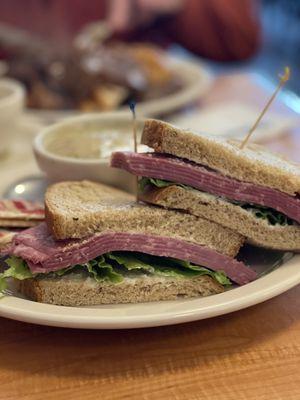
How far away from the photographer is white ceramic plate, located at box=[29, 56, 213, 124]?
8.23ft

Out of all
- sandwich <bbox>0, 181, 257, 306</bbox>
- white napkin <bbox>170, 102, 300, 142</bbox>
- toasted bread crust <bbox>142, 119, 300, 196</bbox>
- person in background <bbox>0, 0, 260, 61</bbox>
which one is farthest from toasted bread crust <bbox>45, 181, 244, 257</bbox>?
person in background <bbox>0, 0, 260, 61</bbox>

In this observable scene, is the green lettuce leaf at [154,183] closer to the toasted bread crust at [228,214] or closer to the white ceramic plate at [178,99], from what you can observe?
the toasted bread crust at [228,214]

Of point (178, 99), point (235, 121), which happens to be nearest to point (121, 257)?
point (235, 121)

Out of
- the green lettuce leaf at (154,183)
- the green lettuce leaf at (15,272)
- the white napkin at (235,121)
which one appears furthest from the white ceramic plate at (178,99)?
the green lettuce leaf at (15,272)

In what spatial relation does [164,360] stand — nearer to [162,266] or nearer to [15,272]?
[162,266]

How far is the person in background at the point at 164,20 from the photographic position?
14.4 ft

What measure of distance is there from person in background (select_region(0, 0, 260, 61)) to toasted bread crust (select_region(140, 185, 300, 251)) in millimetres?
3354

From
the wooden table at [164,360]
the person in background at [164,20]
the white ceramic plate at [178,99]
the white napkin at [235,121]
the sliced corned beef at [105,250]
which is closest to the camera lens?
the wooden table at [164,360]

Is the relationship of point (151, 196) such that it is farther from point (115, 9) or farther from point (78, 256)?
point (115, 9)

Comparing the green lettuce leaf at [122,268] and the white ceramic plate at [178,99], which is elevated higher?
the green lettuce leaf at [122,268]

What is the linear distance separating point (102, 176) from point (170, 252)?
1.45ft

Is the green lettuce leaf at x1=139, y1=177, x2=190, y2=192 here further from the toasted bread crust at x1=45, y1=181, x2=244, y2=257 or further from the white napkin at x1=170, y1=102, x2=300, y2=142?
the white napkin at x1=170, y1=102, x2=300, y2=142

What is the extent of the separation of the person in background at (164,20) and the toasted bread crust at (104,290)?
343cm

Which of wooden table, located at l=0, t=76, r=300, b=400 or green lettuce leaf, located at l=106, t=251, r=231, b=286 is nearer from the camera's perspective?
wooden table, located at l=0, t=76, r=300, b=400
